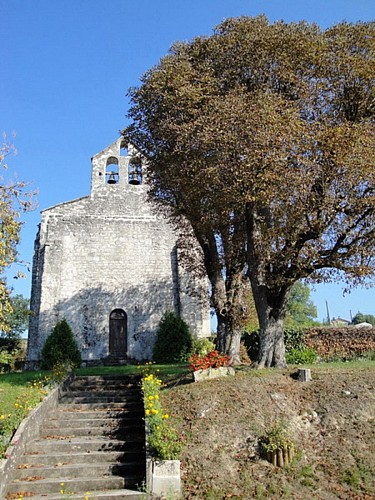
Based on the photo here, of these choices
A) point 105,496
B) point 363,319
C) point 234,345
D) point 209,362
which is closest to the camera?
point 105,496

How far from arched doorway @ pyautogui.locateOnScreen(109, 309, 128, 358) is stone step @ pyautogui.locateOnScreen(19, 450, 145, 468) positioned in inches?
583

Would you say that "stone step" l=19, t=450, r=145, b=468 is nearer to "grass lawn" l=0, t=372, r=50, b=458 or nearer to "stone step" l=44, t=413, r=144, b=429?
"grass lawn" l=0, t=372, r=50, b=458

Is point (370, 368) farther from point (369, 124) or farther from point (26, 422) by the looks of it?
point (26, 422)

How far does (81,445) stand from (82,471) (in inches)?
36.1

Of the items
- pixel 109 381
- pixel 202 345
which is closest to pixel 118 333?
pixel 202 345

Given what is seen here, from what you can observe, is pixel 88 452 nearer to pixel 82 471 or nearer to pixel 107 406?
pixel 82 471

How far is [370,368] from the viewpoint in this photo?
12227 mm

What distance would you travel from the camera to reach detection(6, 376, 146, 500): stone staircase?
26.0 feet

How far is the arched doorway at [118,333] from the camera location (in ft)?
77.9

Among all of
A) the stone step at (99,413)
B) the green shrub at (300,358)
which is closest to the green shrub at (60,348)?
the green shrub at (300,358)

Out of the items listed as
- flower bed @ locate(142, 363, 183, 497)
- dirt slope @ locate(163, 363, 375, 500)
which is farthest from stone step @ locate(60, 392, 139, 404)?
flower bed @ locate(142, 363, 183, 497)

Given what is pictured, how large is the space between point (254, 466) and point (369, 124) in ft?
29.1

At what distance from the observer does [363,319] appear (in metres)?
86.8

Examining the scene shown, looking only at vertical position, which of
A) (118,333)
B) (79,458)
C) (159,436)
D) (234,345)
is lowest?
(79,458)
